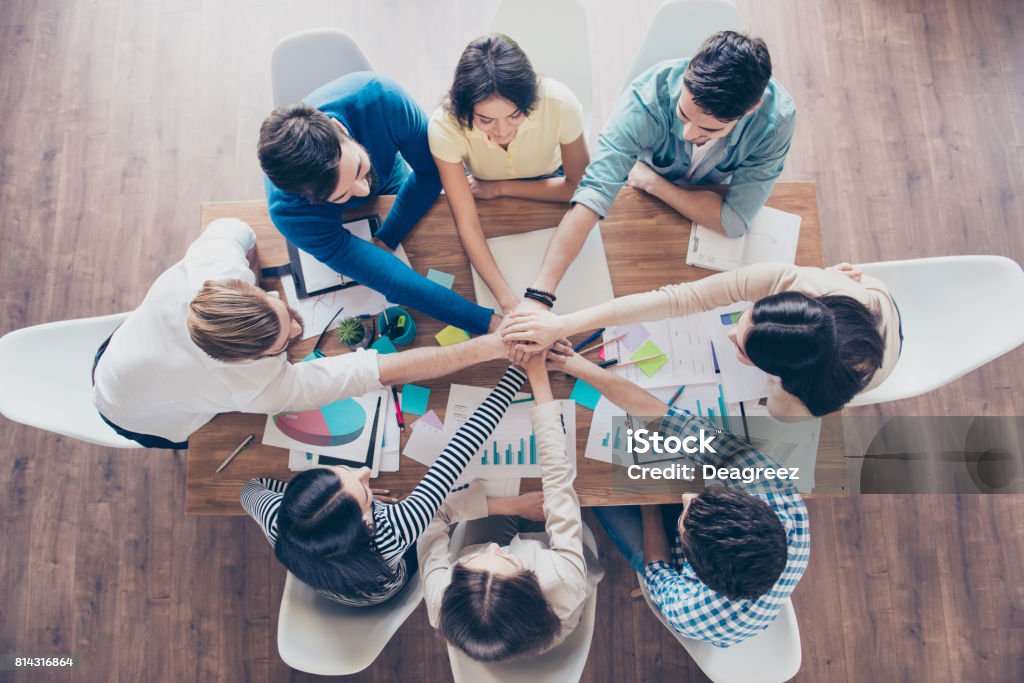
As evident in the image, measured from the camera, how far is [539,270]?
1.91m

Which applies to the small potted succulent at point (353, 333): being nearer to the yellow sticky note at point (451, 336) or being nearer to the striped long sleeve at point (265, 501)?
the yellow sticky note at point (451, 336)

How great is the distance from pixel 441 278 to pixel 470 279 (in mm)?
90

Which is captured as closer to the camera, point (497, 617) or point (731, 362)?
point (497, 617)

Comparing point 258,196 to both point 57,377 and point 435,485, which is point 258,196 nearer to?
point 57,377

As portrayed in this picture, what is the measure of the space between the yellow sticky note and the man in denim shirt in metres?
0.21

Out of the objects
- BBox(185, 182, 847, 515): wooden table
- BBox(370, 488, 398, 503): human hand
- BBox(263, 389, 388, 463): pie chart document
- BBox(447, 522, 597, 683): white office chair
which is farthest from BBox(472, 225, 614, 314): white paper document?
BBox(447, 522, 597, 683): white office chair

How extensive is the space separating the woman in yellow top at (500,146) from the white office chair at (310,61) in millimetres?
403

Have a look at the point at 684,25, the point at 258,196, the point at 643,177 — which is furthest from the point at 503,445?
the point at 258,196

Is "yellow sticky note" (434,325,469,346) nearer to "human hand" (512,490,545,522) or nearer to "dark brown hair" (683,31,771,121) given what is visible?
"human hand" (512,490,545,522)

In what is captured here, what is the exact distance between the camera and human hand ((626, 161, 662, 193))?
6.28 feet

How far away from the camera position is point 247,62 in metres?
2.94

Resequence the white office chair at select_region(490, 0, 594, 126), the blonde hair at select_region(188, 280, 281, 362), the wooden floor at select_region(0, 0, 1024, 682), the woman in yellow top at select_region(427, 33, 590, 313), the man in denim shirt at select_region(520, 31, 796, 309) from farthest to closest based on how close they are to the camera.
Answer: the wooden floor at select_region(0, 0, 1024, 682)
the white office chair at select_region(490, 0, 594, 126)
the man in denim shirt at select_region(520, 31, 796, 309)
the woman in yellow top at select_region(427, 33, 590, 313)
the blonde hair at select_region(188, 280, 281, 362)

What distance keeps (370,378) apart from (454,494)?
1.39 feet

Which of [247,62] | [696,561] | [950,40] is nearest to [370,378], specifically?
[696,561]
